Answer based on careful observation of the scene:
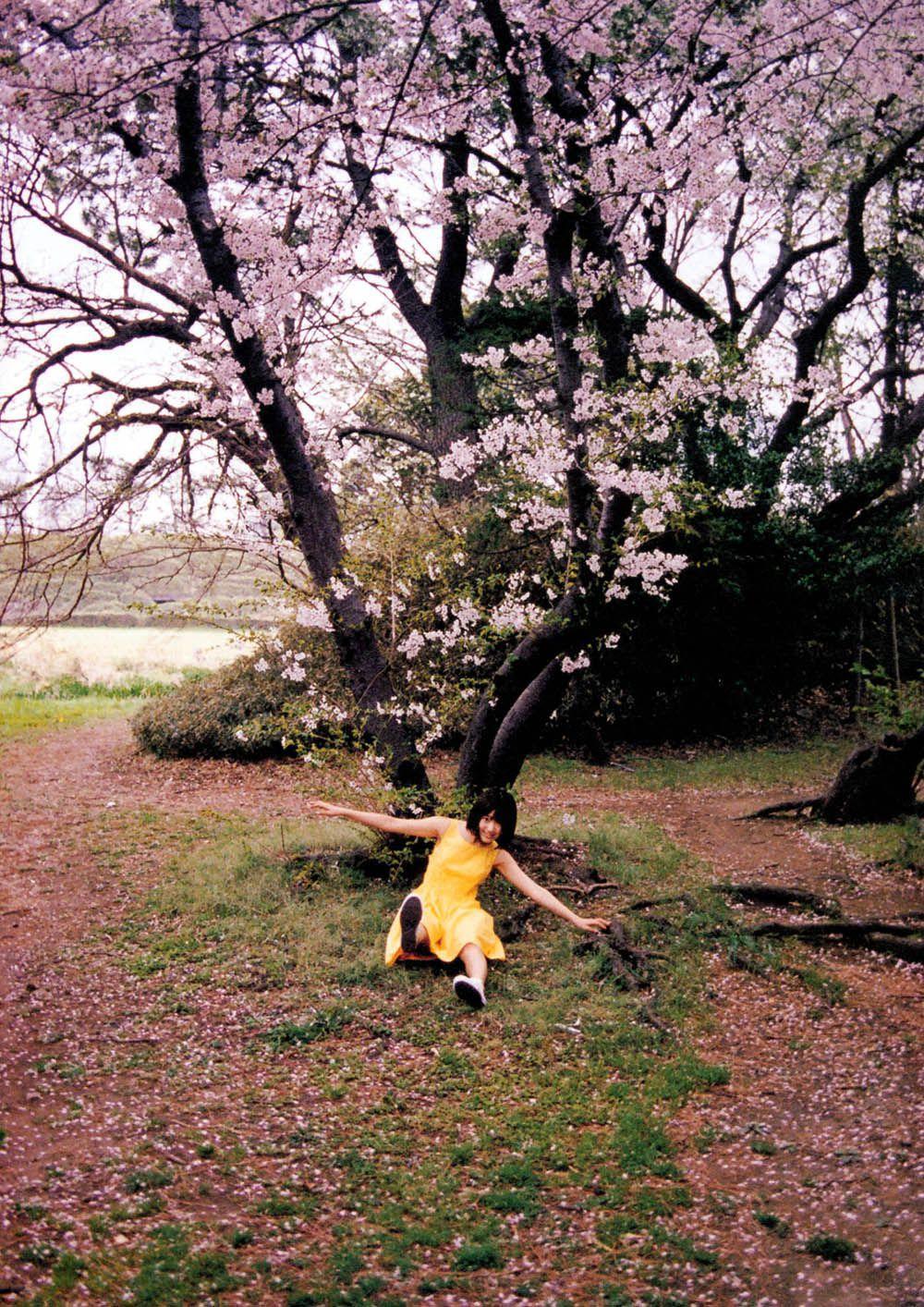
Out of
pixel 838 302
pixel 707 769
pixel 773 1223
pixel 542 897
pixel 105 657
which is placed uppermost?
pixel 838 302

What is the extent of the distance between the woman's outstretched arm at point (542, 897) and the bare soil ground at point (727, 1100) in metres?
0.75

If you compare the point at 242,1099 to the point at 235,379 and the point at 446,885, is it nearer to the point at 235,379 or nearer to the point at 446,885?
the point at 446,885

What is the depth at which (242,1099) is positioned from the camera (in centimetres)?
414

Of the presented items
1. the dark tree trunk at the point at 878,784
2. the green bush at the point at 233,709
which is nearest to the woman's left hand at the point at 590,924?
the dark tree trunk at the point at 878,784

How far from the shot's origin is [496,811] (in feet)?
18.0

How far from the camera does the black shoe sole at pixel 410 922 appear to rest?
534cm

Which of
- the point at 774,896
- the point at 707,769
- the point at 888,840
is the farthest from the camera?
the point at 707,769

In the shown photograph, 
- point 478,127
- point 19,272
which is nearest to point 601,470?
point 19,272

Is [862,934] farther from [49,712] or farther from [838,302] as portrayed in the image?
[49,712]

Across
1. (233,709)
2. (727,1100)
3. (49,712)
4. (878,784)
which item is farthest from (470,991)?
(49,712)

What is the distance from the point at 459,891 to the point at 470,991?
714mm

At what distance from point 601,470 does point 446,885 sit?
9.43ft

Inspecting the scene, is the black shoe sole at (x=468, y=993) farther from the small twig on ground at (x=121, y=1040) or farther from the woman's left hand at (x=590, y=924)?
the small twig on ground at (x=121, y=1040)

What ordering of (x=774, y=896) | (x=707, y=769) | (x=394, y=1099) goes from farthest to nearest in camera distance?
(x=707, y=769)
(x=774, y=896)
(x=394, y=1099)
